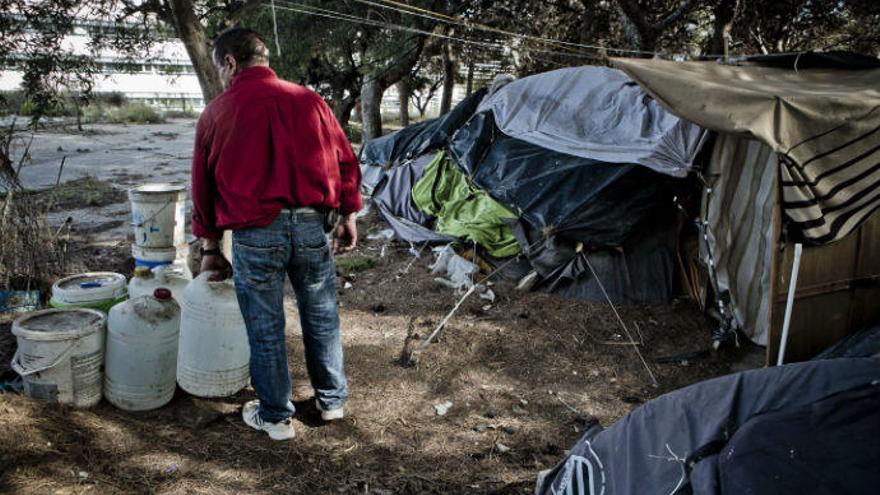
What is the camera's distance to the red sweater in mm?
2758

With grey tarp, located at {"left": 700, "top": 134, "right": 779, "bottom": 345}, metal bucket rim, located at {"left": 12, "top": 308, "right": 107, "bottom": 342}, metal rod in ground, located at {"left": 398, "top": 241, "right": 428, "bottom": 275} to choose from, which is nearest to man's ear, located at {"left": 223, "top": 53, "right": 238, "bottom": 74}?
metal bucket rim, located at {"left": 12, "top": 308, "right": 107, "bottom": 342}

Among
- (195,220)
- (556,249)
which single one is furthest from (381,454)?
(556,249)

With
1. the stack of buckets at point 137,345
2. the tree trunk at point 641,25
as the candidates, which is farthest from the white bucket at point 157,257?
the tree trunk at point 641,25

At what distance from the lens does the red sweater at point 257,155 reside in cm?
276

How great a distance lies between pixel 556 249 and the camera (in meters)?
5.75

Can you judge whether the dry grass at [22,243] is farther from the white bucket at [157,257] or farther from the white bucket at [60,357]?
the white bucket at [60,357]

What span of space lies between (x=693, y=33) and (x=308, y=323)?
14684 mm

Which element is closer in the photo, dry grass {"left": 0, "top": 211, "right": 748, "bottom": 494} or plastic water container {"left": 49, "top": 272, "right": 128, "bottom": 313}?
dry grass {"left": 0, "top": 211, "right": 748, "bottom": 494}

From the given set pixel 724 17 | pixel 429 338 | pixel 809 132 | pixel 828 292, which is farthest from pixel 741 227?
pixel 724 17

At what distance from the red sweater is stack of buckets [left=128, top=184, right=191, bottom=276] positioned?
140 cm

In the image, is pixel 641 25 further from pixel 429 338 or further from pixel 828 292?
pixel 429 338

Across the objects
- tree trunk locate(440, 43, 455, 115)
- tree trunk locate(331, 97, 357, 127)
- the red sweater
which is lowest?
the red sweater

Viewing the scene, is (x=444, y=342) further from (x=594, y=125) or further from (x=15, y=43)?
(x=15, y=43)

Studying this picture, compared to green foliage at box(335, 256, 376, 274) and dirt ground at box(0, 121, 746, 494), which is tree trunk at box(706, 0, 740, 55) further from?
green foliage at box(335, 256, 376, 274)
